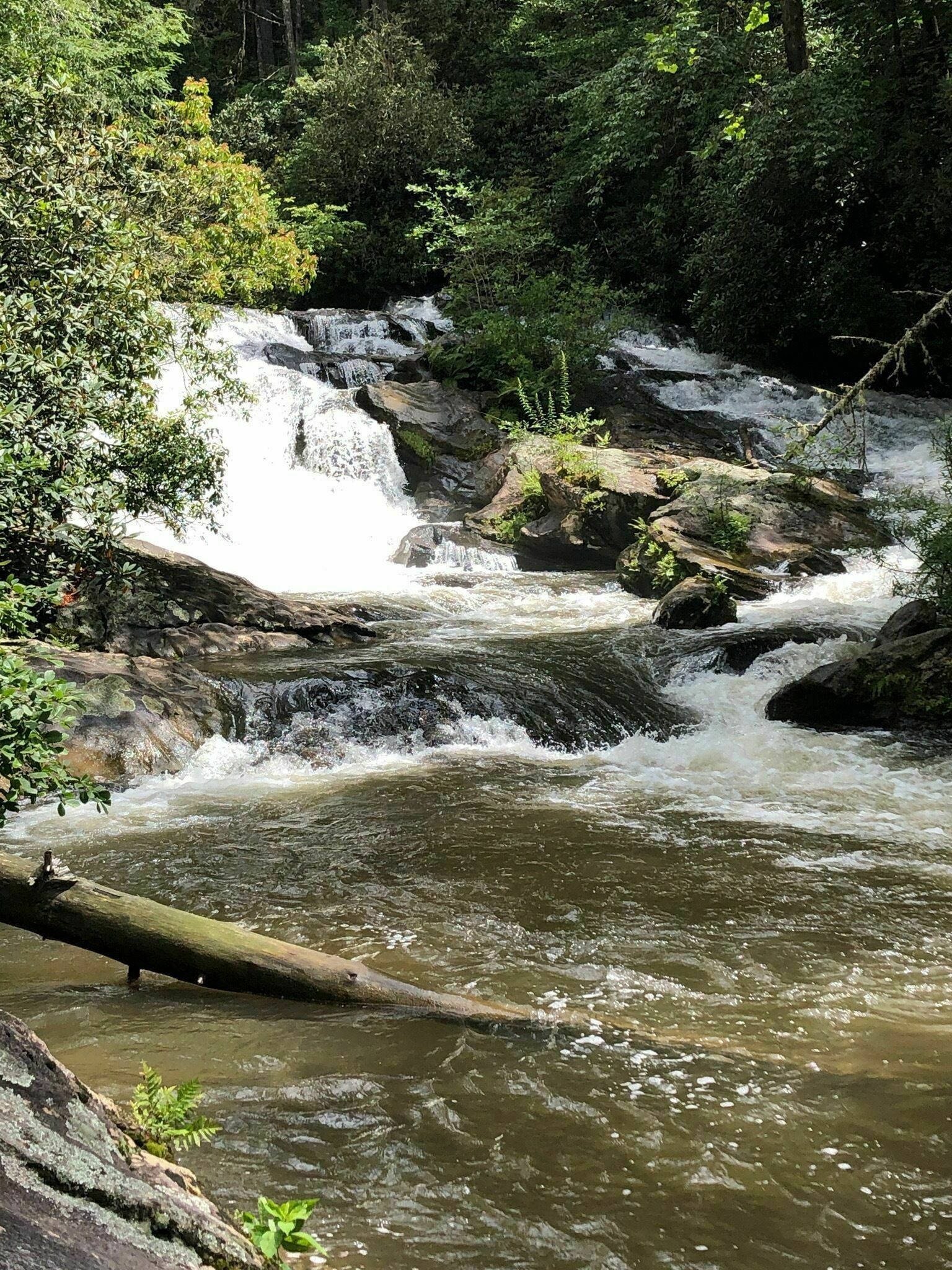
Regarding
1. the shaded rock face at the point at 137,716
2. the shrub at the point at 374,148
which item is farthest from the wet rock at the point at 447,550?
the shrub at the point at 374,148

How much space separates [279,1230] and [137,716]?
6142mm

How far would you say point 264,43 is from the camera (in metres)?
33.6

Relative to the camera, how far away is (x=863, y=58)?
18.3 meters

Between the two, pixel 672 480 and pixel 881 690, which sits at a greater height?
pixel 672 480

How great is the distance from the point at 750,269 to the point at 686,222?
367 centimetres

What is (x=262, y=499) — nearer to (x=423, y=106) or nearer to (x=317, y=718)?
(x=317, y=718)

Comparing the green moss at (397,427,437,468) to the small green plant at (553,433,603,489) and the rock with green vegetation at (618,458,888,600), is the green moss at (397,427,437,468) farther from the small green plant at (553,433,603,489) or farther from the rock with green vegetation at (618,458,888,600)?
the rock with green vegetation at (618,458,888,600)

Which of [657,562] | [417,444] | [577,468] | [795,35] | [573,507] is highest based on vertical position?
[795,35]

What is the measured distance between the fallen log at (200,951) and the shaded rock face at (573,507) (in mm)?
11154

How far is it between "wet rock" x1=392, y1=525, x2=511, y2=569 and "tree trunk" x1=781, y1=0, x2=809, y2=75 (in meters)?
11.4

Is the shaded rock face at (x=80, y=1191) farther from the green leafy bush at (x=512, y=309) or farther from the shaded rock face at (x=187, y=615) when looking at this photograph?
the green leafy bush at (x=512, y=309)

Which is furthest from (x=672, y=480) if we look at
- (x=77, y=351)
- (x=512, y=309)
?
(x=77, y=351)

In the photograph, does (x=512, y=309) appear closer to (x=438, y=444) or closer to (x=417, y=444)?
(x=438, y=444)

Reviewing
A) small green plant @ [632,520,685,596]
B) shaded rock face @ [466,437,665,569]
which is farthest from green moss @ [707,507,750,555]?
shaded rock face @ [466,437,665,569]
